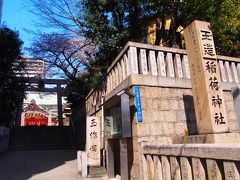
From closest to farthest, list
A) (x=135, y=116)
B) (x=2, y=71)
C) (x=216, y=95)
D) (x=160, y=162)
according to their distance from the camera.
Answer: (x=160, y=162), (x=216, y=95), (x=135, y=116), (x=2, y=71)

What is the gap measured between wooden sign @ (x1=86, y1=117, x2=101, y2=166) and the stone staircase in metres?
9.00

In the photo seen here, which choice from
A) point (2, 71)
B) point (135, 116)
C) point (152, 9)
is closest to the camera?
point (135, 116)

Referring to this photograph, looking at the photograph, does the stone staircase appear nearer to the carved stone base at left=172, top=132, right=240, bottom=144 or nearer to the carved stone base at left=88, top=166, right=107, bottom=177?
the carved stone base at left=88, top=166, right=107, bottom=177

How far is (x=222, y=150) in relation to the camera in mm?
3213

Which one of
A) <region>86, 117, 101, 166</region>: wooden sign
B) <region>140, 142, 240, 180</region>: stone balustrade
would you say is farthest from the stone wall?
<region>86, 117, 101, 166</region>: wooden sign

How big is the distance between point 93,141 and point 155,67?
3972 mm

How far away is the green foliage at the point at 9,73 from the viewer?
15883mm

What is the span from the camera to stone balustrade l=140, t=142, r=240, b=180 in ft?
10.2

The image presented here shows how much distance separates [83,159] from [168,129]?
3322 millimetres

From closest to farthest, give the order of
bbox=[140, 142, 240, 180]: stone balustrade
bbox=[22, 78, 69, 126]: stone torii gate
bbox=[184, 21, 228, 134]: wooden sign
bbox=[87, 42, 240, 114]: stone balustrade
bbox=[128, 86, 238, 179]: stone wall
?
bbox=[140, 142, 240, 180]: stone balustrade < bbox=[184, 21, 228, 134]: wooden sign < bbox=[128, 86, 238, 179]: stone wall < bbox=[87, 42, 240, 114]: stone balustrade < bbox=[22, 78, 69, 126]: stone torii gate

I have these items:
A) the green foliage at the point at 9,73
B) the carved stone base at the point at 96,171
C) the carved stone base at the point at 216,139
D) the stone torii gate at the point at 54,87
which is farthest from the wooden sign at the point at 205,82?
the stone torii gate at the point at 54,87

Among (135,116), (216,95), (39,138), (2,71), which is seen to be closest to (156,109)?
(135,116)

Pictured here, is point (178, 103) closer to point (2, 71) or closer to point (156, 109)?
point (156, 109)

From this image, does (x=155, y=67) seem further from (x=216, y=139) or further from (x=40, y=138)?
(x=40, y=138)
